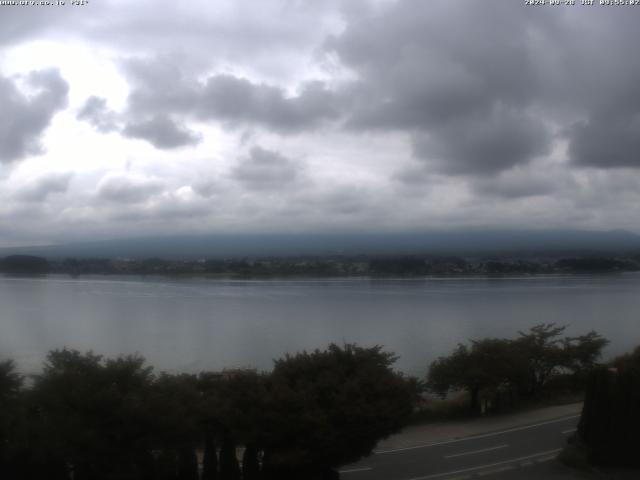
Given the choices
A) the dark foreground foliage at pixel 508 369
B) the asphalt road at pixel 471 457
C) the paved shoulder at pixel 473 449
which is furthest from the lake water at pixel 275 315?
the asphalt road at pixel 471 457

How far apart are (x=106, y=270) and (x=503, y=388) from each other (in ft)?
129

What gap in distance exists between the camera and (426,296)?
149 feet

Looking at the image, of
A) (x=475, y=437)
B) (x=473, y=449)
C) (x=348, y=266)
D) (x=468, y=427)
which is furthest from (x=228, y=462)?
(x=348, y=266)

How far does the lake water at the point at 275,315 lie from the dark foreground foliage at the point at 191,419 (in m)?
11.2

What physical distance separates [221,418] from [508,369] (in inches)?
374

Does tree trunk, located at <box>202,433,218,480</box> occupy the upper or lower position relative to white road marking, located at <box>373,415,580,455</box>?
upper

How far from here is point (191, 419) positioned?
9086 mm

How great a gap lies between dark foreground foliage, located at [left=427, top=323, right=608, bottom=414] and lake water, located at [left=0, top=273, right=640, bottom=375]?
3666mm

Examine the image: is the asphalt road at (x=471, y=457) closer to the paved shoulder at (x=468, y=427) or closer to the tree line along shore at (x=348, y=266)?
the paved shoulder at (x=468, y=427)

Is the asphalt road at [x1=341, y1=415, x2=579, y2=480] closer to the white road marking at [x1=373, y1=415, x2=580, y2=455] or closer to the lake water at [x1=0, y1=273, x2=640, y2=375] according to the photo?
the white road marking at [x1=373, y1=415, x2=580, y2=455]

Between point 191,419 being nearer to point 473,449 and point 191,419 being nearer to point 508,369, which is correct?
point 473,449

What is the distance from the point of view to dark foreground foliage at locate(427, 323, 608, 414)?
16.7m

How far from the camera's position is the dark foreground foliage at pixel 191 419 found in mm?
8602

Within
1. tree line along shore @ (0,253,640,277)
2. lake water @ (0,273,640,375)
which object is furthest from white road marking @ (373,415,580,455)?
tree line along shore @ (0,253,640,277)
